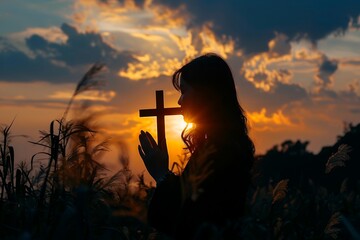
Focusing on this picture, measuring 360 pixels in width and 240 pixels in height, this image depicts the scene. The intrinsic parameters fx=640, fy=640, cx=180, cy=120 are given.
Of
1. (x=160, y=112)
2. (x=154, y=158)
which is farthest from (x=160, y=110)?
(x=154, y=158)

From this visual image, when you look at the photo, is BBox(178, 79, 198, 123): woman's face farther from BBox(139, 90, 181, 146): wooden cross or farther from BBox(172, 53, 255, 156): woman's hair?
BBox(139, 90, 181, 146): wooden cross

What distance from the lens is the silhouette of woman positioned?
418 cm

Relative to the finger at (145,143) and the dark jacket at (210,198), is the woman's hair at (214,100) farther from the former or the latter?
the finger at (145,143)

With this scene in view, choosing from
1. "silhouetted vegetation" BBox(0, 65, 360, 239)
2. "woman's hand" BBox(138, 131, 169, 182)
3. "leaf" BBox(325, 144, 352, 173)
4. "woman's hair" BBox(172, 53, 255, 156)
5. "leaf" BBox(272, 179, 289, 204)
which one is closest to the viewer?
"silhouetted vegetation" BBox(0, 65, 360, 239)

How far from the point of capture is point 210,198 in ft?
13.7

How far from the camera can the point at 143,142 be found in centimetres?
464

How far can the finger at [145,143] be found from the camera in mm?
4590

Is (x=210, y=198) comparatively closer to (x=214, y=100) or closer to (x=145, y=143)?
(x=145, y=143)

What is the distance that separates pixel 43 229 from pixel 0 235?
491 mm

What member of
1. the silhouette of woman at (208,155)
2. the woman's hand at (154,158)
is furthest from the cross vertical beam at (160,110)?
the woman's hand at (154,158)

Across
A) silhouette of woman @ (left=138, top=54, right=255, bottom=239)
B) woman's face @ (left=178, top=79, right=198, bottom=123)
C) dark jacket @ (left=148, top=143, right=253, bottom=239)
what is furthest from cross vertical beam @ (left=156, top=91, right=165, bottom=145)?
dark jacket @ (left=148, top=143, right=253, bottom=239)

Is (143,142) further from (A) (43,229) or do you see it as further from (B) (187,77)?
(A) (43,229)

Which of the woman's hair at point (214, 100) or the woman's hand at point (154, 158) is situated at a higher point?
the woman's hair at point (214, 100)

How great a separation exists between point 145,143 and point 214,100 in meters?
0.63
